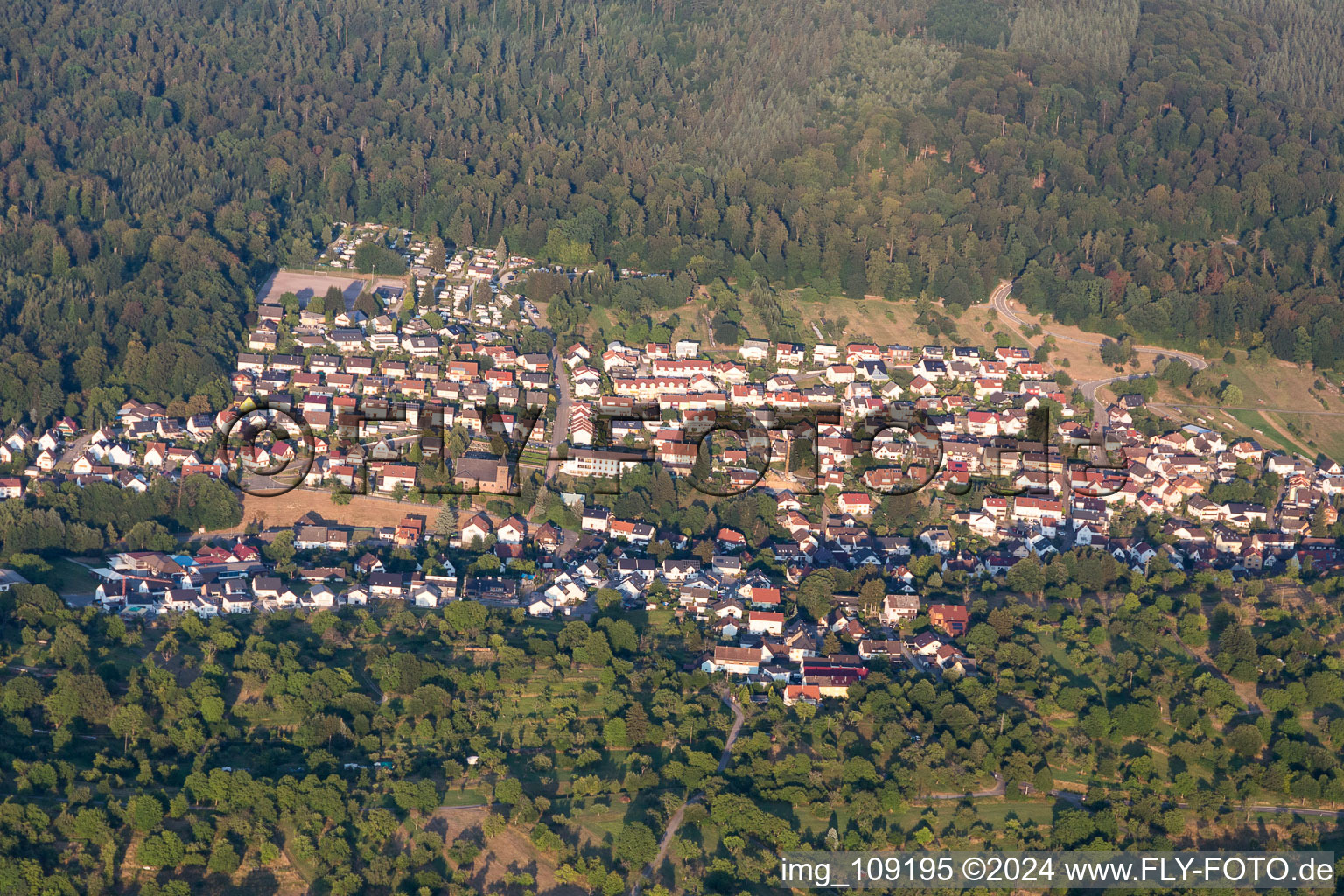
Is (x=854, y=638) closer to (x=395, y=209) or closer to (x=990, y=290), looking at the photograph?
(x=990, y=290)

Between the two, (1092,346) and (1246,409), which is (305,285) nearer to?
(1092,346)

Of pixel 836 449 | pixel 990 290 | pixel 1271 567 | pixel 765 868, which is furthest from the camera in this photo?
pixel 990 290

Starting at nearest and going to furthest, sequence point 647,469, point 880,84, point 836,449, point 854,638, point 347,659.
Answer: point 347,659, point 854,638, point 647,469, point 836,449, point 880,84

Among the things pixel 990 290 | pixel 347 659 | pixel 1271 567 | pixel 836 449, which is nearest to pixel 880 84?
pixel 990 290

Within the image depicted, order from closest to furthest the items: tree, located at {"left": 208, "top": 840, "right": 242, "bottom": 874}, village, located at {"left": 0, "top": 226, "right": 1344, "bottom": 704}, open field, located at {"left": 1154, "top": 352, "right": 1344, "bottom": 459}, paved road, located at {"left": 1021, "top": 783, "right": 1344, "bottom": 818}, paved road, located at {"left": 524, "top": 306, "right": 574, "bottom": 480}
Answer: tree, located at {"left": 208, "top": 840, "right": 242, "bottom": 874}
paved road, located at {"left": 1021, "top": 783, "right": 1344, "bottom": 818}
village, located at {"left": 0, "top": 226, "right": 1344, "bottom": 704}
paved road, located at {"left": 524, "top": 306, "right": 574, "bottom": 480}
open field, located at {"left": 1154, "top": 352, "right": 1344, "bottom": 459}

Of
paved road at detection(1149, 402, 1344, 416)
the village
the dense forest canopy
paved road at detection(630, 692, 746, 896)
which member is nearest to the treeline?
the village

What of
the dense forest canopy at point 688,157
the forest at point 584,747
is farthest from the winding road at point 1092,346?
the forest at point 584,747

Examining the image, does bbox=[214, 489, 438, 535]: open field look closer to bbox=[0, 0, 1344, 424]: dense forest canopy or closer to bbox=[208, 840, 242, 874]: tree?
bbox=[0, 0, 1344, 424]: dense forest canopy
